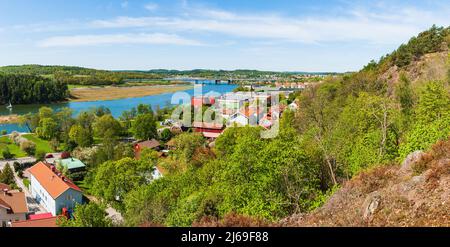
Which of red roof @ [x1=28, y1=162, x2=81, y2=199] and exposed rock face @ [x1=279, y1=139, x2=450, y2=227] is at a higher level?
exposed rock face @ [x1=279, y1=139, x2=450, y2=227]

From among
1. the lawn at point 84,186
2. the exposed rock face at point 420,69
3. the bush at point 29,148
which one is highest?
the exposed rock face at point 420,69

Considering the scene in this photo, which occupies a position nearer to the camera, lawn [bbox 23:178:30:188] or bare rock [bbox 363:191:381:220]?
bare rock [bbox 363:191:381:220]

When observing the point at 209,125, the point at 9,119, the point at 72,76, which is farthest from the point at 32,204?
the point at 72,76

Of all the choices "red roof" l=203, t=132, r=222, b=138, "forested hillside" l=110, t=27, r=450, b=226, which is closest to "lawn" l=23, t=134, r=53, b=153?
"red roof" l=203, t=132, r=222, b=138

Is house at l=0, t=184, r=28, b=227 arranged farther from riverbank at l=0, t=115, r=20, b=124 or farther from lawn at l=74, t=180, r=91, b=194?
riverbank at l=0, t=115, r=20, b=124

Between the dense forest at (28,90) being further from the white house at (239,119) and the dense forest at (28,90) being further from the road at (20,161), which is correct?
the white house at (239,119)

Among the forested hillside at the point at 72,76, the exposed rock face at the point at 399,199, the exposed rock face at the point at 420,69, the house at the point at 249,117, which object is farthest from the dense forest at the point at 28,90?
the exposed rock face at the point at 399,199

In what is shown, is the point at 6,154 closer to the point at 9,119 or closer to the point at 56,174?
the point at 56,174
